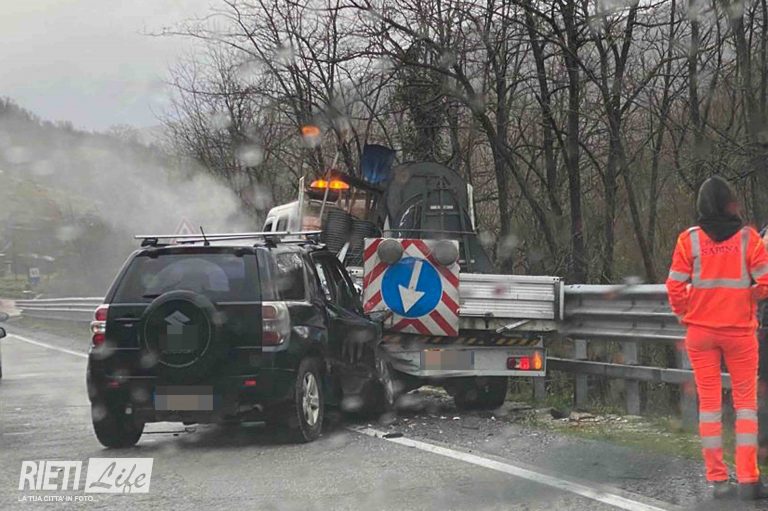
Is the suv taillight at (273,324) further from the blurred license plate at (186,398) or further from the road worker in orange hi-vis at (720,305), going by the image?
the road worker in orange hi-vis at (720,305)

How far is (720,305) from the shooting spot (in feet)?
19.1

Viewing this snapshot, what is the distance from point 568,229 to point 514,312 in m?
6.90

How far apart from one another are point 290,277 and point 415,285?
68.4 inches

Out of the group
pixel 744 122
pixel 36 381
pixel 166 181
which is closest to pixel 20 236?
pixel 166 181

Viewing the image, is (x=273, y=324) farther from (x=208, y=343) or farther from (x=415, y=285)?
(x=415, y=285)

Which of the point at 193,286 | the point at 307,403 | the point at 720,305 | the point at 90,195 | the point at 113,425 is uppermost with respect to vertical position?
the point at 90,195

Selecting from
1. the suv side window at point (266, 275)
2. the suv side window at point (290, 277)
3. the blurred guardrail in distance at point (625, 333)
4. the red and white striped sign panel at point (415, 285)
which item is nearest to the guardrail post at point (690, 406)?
the blurred guardrail in distance at point (625, 333)

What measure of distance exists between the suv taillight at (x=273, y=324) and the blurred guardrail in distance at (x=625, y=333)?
3.13m

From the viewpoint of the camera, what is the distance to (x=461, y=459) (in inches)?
279

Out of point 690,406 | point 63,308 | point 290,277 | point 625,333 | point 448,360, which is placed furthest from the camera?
point 63,308

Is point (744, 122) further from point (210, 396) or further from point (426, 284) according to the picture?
point (210, 396)

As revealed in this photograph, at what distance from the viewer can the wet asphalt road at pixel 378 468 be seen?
582cm

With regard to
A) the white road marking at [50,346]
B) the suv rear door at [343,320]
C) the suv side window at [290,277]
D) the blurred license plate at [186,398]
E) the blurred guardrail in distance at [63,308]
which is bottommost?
the white road marking at [50,346]

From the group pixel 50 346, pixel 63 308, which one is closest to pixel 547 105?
pixel 50 346
